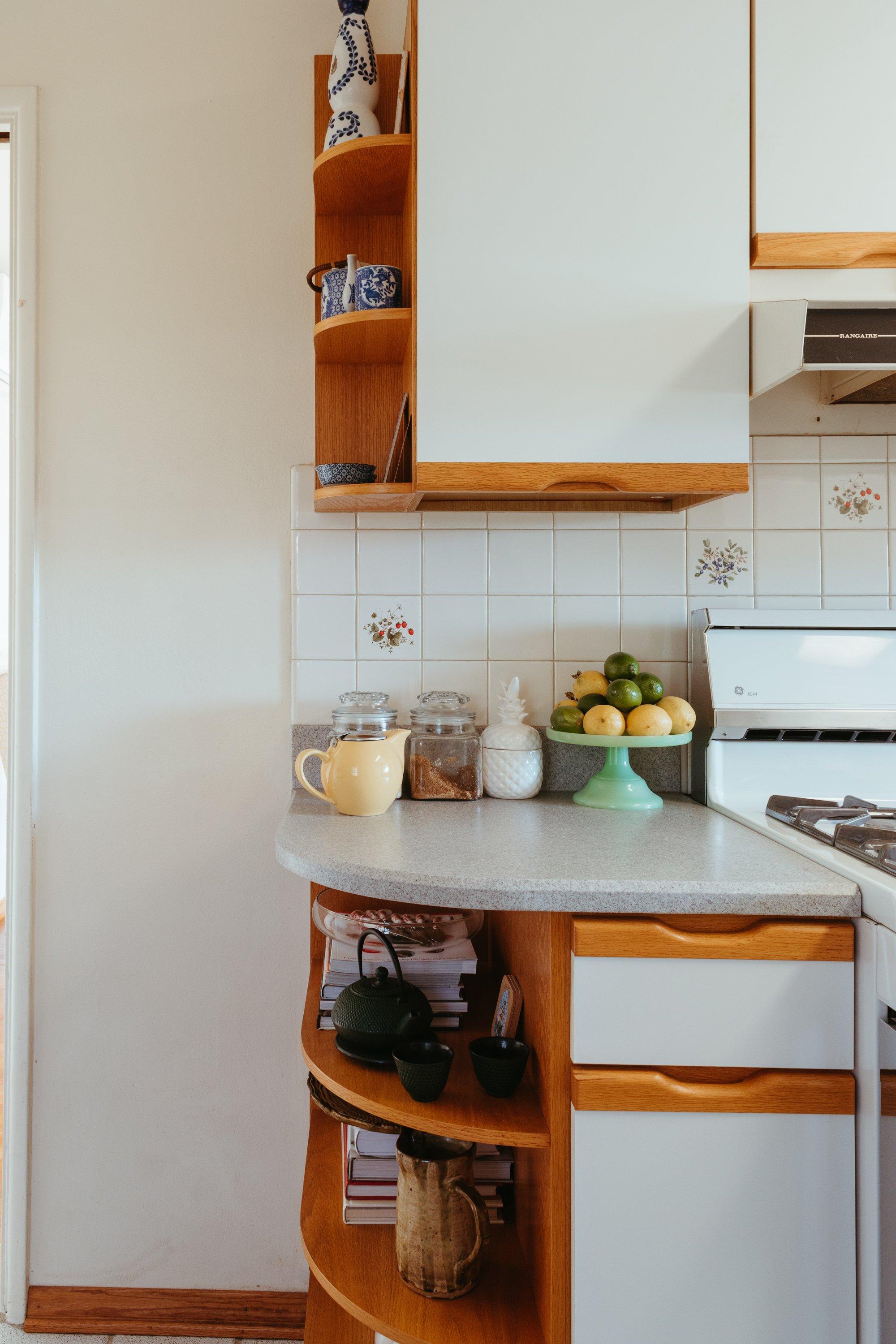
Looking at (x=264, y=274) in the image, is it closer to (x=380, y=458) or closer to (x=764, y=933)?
(x=380, y=458)

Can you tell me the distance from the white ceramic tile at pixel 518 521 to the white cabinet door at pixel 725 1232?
1.03 meters

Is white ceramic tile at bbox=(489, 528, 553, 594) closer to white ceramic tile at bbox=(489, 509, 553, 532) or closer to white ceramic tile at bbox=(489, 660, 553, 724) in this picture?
white ceramic tile at bbox=(489, 509, 553, 532)

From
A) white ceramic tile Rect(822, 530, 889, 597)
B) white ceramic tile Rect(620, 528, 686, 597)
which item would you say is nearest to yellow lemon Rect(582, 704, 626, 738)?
white ceramic tile Rect(620, 528, 686, 597)

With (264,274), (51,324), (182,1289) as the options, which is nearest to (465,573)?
(264,274)

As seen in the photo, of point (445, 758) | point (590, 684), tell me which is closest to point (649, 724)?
point (590, 684)

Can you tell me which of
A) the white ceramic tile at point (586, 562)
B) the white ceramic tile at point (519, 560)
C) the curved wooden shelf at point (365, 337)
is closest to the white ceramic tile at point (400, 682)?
the white ceramic tile at point (519, 560)

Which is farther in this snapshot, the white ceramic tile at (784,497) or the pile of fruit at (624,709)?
the white ceramic tile at (784,497)

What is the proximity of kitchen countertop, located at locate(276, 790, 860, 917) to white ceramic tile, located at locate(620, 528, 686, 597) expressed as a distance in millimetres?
493

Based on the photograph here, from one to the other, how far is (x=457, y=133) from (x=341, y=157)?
0.21m

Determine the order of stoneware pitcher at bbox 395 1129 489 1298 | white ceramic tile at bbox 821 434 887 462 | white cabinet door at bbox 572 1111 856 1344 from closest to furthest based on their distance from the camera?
white cabinet door at bbox 572 1111 856 1344, stoneware pitcher at bbox 395 1129 489 1298, white ceramic tile at bbox 821 434 887 462

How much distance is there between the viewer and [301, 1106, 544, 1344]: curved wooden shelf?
1.02m

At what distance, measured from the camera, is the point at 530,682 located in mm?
1623

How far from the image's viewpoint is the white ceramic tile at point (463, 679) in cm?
162

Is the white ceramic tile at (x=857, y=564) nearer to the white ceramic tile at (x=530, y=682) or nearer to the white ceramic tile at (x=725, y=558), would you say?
the white ceramic tile at (x=725, y=558)
